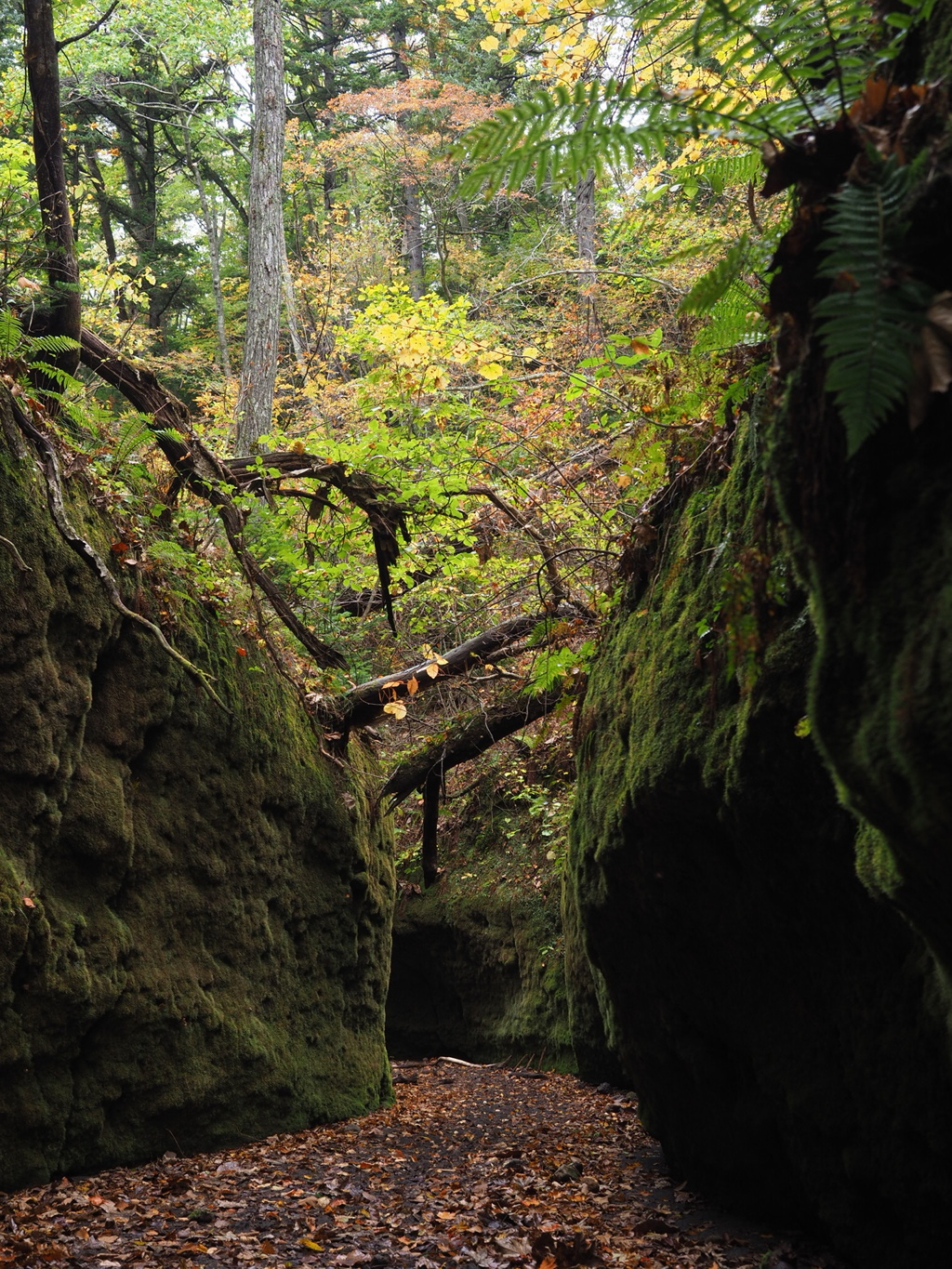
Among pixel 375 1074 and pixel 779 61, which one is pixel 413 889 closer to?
pixel 375 1074

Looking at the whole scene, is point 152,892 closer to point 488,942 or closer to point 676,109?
point 676,109

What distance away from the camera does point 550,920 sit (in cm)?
1210

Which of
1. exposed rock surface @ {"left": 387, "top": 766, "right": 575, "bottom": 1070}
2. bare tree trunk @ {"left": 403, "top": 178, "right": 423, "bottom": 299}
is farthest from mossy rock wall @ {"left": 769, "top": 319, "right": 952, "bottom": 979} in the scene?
bare tree trunk @ {"left": 403, "top": 178, "right": 423, "bottom": 299}

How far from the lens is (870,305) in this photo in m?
2.03

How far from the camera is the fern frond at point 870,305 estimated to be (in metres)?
2.00

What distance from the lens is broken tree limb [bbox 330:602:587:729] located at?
9602 millimetres

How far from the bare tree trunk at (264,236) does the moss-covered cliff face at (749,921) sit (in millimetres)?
8341

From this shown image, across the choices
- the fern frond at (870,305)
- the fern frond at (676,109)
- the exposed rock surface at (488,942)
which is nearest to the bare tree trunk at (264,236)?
the exposed rock surface at (488,942)

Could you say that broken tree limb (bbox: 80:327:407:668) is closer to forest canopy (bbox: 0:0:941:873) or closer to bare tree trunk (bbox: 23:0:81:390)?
forest canopy (bbox: 0:0:941:873)

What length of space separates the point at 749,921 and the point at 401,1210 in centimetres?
291

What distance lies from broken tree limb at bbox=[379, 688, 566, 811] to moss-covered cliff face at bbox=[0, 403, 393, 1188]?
139 cm

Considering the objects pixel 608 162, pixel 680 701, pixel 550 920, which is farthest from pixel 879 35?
pixel 550 920

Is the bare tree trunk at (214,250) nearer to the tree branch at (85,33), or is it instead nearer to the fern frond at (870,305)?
the tree branch at (85,33)

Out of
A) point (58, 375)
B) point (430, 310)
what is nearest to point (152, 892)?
point (58, 375)
